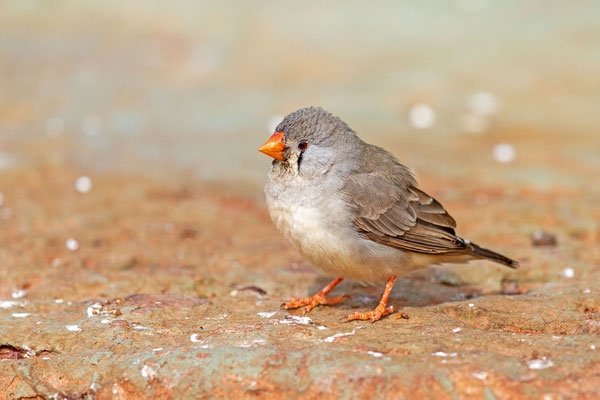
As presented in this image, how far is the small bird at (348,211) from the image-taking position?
425cm

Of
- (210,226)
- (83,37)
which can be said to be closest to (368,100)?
(210,226)

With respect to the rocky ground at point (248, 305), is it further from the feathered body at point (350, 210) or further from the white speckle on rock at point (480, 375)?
the feathered body at point (350, 210)

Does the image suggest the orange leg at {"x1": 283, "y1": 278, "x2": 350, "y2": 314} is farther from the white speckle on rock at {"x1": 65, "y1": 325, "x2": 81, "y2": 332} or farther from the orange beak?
the white speckle on rock at {"x1": 65, "y1": 325, "x2": 81, "y2": 332}

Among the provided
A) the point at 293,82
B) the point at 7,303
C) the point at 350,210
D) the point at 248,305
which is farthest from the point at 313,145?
the point at 293,82

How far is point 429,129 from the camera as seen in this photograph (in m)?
9.12

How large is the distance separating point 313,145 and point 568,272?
2.15 metres

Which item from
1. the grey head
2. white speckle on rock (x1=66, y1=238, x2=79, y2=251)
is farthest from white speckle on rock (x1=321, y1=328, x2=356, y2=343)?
white speckle on rock (x1=66, y1=238, x2=79, y2=251)

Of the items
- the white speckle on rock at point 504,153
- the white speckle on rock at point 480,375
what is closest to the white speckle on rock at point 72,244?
the white speckle on rock at point 480,375

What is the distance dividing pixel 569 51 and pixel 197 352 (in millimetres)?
8940

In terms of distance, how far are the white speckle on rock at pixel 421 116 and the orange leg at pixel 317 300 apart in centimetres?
486

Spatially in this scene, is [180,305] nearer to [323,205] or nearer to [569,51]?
[323,205]

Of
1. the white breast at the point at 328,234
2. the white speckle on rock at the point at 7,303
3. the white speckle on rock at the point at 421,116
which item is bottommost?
the white speckle on rock at the point at 7,303

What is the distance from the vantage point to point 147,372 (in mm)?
3312

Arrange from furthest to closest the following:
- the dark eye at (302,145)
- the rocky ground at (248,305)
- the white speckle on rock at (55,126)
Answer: the white speckle on rock at (55,126) → the dark eye at (302,145) → the rocky ground at (248,305)
